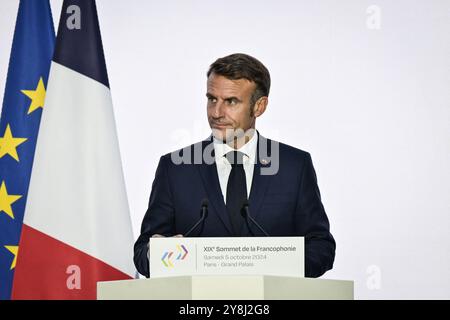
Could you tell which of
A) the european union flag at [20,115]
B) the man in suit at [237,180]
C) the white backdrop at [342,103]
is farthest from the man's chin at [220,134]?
the european union flag at [20,115]

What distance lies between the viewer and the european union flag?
4.91m

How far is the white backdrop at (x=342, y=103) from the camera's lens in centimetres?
489

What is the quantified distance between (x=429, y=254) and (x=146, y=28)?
94.1 inches

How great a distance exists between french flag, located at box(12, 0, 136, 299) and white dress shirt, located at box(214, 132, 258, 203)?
0.90 metres

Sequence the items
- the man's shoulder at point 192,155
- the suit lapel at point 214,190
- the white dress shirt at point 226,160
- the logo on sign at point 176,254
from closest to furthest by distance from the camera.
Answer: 1. the logo on sign at point 176,254
2. the suit lapel at point 214,190
3. the white dress shirt at point 226,160
4. the man's shoulder at point 192,155

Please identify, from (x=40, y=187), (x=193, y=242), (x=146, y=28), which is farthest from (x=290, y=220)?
(x=146, y=28)

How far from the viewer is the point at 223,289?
9.18 ft

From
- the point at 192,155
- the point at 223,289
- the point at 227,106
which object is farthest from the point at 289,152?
the point at 223,289

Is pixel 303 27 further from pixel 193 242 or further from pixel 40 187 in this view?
pixel 193 242

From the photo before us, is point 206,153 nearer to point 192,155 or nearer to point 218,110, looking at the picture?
point 192,155

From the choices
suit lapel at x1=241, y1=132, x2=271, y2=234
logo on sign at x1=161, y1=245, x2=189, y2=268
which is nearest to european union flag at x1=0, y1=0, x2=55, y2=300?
suit lapel at x1=241, y1=132, x2=271, y2=234

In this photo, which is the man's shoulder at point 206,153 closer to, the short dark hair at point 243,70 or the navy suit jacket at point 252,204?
the navy suit jacket at point 252,204

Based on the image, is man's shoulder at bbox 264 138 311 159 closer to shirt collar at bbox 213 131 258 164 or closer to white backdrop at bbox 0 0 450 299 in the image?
shirt collar at bbox 213 131 258 164

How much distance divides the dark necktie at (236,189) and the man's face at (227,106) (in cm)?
13
